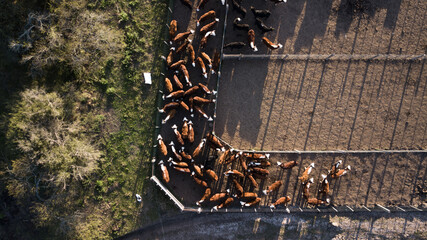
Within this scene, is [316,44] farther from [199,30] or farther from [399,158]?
[399,158]

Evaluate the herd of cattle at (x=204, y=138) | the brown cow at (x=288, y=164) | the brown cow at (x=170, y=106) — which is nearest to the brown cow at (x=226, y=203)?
the herd of cattle at (x=204, y=138)

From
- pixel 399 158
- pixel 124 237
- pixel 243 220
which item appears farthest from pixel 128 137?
pixel 399 158

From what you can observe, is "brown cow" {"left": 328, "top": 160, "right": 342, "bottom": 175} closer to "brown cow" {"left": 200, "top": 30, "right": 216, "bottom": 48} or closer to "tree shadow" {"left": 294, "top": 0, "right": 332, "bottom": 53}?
"tree shadow" {"left": 294, "top": 0, "right": 332, "bottom": 53}

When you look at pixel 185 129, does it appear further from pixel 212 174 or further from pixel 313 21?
pixel 313 21

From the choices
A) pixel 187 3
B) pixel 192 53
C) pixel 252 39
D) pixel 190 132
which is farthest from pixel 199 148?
pixel 187 3

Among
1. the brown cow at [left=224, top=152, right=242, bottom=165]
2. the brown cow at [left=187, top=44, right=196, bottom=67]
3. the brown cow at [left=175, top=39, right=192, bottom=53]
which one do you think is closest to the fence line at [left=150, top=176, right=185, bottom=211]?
the brown cow at [left=224, top=152, right=242, bottom=165]

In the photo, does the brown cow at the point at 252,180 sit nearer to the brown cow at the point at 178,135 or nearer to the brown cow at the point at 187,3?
the brown cow at the point at 178,135

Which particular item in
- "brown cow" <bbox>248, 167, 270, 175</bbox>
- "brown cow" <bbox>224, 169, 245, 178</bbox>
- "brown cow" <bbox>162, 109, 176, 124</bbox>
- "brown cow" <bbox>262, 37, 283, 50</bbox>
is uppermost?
"brown cow" <bbox>262, 37, 283, 50</bbox>
